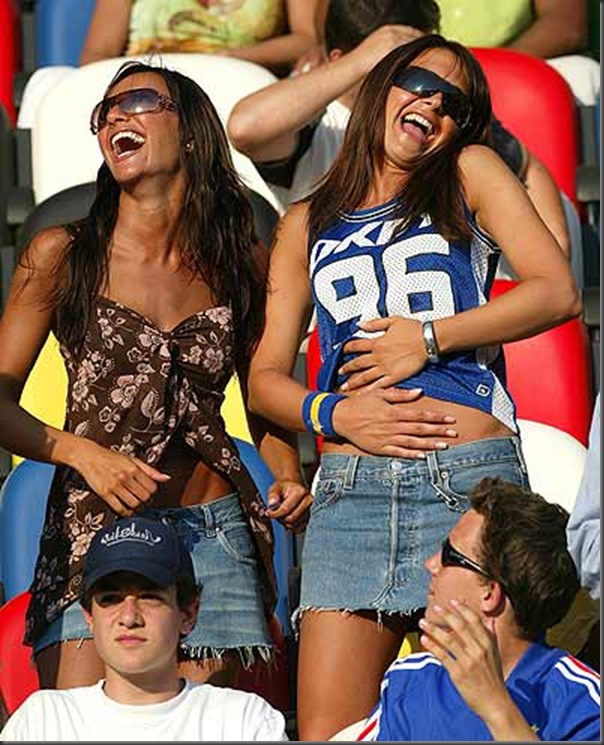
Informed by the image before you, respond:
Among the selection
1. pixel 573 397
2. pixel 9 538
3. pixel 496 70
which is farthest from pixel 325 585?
pixel 496 70

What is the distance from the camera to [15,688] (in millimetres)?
4188

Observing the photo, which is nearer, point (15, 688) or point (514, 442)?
point (514, 442)

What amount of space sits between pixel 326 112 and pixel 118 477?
213 centimetres

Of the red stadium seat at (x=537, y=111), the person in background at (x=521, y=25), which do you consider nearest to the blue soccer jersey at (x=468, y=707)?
the red stadium seat at (x=537, y=111)

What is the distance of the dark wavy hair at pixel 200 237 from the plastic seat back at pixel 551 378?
4.25 feet

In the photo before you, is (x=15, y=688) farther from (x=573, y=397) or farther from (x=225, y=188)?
(x=573, y=397)

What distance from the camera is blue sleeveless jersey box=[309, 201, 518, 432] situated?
3.64 m

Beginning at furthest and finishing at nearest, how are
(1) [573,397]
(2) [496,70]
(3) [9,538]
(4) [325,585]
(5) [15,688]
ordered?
(2) [496,70]
(1) [573,397]
(3) [9,538]
(5) [15,688]
(4) [325,585]

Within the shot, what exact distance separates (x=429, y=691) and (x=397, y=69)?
3.83 ft

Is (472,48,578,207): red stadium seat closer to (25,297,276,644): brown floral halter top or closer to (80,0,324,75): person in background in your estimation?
(80,0,324,75): person in background

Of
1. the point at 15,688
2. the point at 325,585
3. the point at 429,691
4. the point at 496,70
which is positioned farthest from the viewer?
the point at 496,70

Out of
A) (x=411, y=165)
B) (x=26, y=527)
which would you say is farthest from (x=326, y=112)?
(x=411, y=165)

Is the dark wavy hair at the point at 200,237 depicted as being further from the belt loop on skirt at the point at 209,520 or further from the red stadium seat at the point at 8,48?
the red stadium seat at the point at 8,48

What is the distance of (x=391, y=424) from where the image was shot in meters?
3.59
